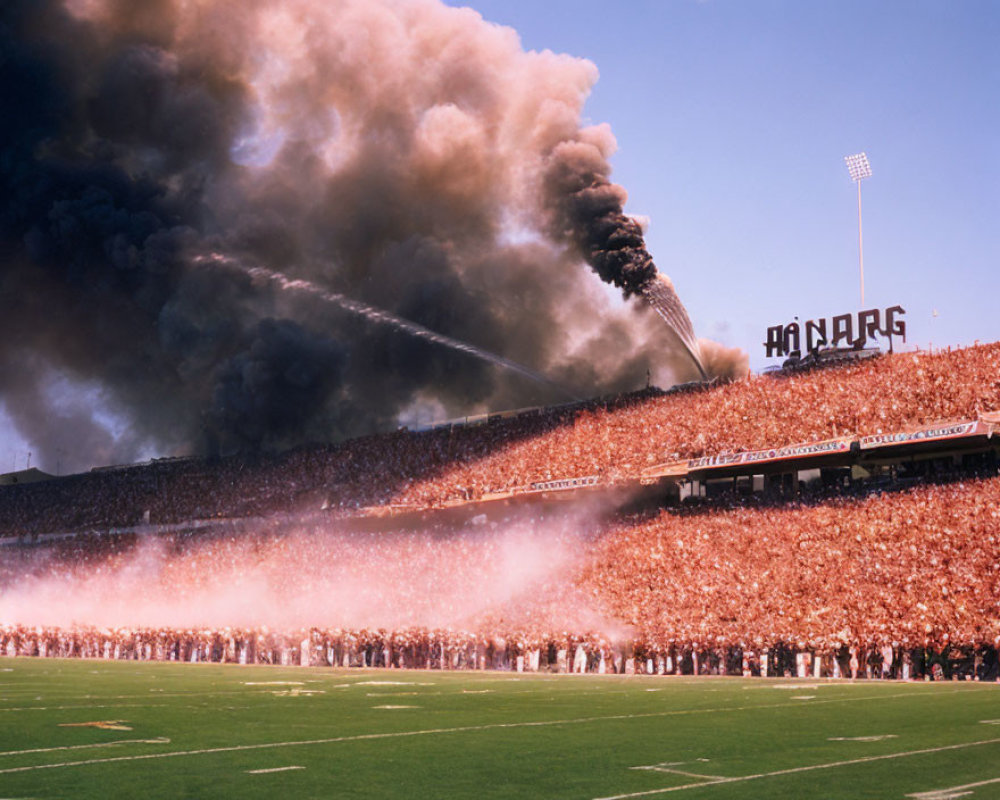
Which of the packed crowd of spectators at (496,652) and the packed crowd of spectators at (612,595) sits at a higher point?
the packed crowd of spectators at (612,595)

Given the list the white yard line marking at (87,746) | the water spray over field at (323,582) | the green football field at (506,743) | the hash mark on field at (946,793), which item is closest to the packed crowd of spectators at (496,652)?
the water spray over field at (323,582)

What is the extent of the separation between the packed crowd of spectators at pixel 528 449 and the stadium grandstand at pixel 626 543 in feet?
0.42

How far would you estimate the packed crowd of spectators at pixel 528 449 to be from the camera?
1268 inches

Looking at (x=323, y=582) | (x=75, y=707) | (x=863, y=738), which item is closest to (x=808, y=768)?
(x=863, y=738)

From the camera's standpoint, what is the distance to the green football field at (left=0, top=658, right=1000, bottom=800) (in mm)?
7477

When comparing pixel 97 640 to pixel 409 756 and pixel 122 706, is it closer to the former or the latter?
pixel 122 706

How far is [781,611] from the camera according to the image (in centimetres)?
2562

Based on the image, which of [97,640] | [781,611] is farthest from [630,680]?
[97,640]

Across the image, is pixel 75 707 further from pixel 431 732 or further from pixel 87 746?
pixel 431 732

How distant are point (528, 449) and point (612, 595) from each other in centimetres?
1277

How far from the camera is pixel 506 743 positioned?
9930mm

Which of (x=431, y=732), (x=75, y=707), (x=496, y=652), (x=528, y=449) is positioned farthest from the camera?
(x=528, y=449)

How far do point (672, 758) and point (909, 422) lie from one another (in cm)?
2374

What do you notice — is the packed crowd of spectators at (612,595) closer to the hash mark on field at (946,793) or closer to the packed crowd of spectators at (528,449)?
the packed crowd of spectators at (528,449)
